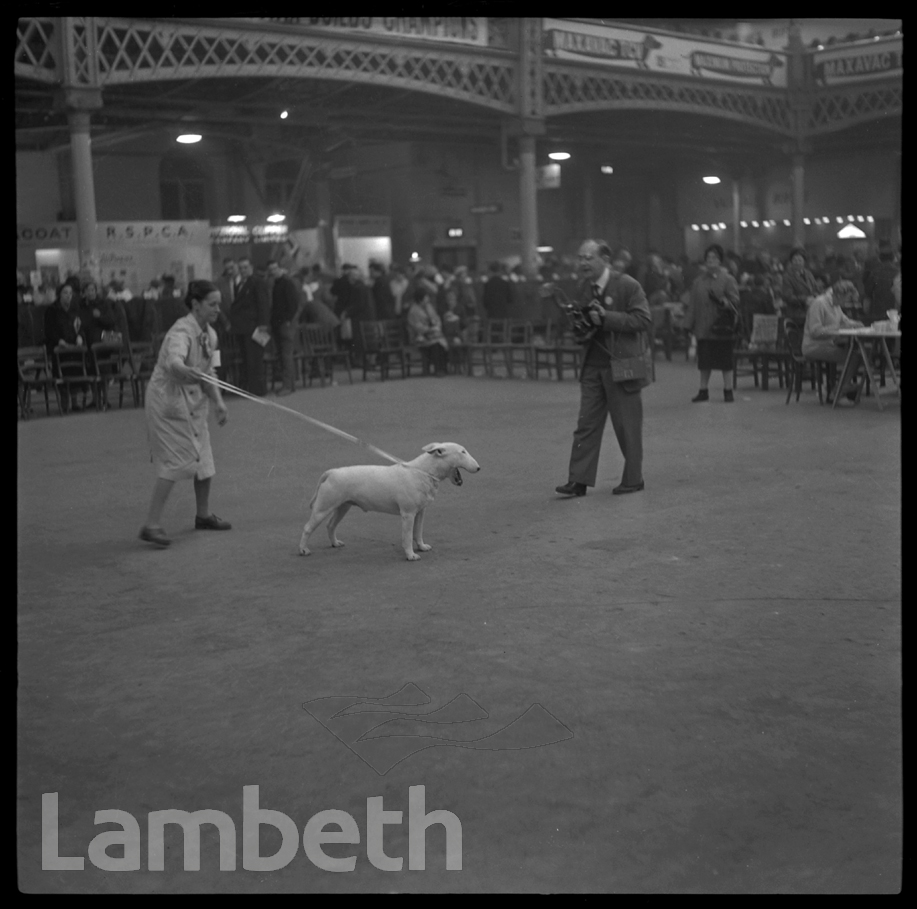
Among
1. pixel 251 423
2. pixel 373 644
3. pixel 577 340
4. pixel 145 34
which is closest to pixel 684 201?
pixel 145 34

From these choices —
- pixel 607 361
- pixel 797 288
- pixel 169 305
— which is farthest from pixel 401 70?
pixel 607 361

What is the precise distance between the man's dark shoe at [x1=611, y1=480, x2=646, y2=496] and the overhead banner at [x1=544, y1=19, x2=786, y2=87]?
973cm

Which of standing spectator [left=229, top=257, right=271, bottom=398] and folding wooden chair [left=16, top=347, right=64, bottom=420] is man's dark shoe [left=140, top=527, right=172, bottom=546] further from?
folding wooden chair [left=16, top=347, right=64, bottom=420]

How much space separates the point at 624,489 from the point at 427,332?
5.81m

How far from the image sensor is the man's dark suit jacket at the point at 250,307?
12.8 meters

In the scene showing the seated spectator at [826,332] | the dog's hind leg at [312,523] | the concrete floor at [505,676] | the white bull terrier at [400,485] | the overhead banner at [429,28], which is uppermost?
the overhead banner at [429,28]

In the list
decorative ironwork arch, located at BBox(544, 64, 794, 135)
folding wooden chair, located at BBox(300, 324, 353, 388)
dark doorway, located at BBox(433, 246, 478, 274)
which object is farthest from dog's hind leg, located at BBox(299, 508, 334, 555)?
dark doorway, located at BBox(433, 246, 478, 274)

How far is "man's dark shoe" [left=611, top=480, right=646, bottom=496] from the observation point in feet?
27.1

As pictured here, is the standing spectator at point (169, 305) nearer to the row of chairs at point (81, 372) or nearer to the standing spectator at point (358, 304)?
the row of chairs at point (81, 372)

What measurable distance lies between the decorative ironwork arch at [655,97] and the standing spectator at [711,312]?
5.20 meters

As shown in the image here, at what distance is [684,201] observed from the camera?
91.3 ft

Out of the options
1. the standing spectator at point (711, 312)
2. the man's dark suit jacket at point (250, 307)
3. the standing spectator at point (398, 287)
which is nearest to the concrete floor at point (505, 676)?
the standing spectator at point (711, 312)

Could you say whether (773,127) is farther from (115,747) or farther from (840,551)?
(115,747)
